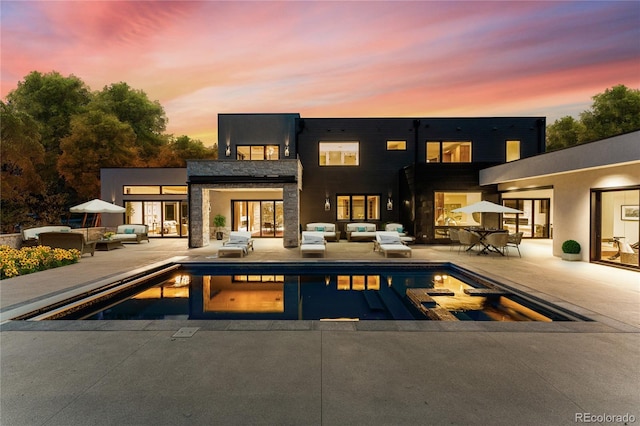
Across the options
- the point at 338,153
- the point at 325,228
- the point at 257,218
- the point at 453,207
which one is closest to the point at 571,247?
the point at 453,207

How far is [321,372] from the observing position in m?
3.31

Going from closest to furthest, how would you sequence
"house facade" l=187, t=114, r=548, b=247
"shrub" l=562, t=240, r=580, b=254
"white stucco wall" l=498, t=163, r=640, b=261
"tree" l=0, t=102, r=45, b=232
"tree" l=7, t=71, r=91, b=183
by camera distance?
"white stucco wall" l=498, t=163, r=640, b=261, "shrub" l=562, t=240, r=580, b=254, "house facade" l=187, t=114, r=548, b=247, "tree" l=0, t=102, r=45, b=232, "tree" l=7, t=71, r=91, b=183

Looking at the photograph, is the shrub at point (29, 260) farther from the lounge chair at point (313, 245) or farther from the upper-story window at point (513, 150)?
the upper-story window at point (513, 150)

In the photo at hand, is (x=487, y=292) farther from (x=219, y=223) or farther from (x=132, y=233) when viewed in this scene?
(x=132, y=233)

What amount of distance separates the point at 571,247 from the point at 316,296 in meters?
9.33

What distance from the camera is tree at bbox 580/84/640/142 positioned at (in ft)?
94.9

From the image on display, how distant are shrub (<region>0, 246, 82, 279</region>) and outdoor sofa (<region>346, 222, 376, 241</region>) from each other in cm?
1173

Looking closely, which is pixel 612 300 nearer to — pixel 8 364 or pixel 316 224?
pixel 8 364

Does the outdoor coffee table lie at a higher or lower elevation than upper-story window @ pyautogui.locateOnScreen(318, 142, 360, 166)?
lower

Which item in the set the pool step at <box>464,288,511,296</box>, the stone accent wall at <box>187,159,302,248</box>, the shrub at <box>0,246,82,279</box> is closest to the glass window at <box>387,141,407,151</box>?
the stone accent wall at <box>187,159,302,248</box>

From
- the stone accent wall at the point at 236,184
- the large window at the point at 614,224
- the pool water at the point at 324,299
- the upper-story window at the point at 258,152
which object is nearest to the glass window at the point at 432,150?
the stone accent wall at the point at 236,184

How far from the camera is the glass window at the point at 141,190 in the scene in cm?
1847

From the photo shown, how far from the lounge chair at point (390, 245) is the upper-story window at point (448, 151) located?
777 cm

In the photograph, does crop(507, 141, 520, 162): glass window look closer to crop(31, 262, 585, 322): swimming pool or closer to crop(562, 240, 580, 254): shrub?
crop(562, 240, 580, 254): shrub
